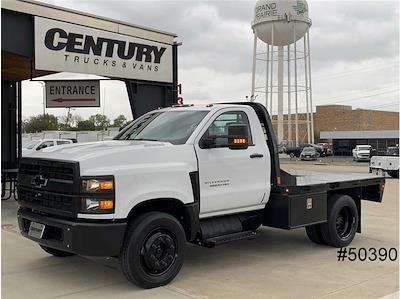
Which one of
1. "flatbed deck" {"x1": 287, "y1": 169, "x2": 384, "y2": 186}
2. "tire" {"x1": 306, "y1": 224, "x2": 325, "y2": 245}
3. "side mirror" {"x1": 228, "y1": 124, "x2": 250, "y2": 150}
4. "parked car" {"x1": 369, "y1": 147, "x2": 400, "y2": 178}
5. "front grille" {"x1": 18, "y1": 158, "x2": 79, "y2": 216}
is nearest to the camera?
"front grille" {"x1": 18, "y1": 158, "x2": 79, "y2": 216}

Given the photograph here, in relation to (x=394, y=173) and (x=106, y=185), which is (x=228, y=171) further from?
(x=394, y=173)

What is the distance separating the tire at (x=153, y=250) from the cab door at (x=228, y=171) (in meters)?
0.58

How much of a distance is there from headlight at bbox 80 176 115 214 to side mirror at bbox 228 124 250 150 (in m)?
1.71

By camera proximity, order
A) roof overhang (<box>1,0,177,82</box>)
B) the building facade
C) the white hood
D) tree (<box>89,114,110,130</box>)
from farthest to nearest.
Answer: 1. the building facade
2. tree (<box>89,114,110,130</box>)
3. roof overhang (<box>1,0,177,82</box>)
4. the white hood

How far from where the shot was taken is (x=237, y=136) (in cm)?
641

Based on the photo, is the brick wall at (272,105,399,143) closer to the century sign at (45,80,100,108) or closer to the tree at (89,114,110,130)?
the tree at (89,114,110,130)

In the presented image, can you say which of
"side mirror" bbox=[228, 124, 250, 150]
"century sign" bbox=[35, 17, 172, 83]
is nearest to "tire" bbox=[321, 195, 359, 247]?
"side mirror" bbox=[228, 124, 250, 150]

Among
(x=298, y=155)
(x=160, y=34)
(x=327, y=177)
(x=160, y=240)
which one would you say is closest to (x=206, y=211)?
(x=160, y=240)

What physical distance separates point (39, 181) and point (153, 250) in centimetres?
158

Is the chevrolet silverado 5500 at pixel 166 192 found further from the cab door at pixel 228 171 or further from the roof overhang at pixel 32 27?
the roof overhang at pixel 32 27

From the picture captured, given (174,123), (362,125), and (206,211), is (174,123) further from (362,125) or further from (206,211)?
(362,125)

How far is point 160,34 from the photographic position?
12.7 m

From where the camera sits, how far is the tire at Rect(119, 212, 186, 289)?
5.62m

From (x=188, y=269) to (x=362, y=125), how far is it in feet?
279
